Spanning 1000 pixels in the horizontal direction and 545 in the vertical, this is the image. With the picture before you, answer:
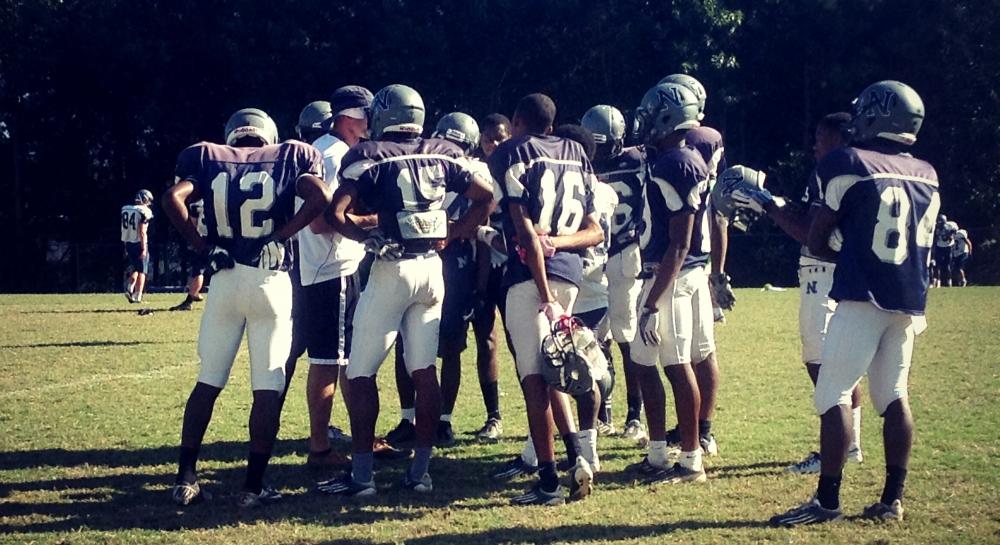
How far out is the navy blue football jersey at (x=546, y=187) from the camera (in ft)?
23.8

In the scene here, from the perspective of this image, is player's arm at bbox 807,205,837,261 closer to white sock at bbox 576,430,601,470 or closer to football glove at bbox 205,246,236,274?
white sock at bbox 576,430,601,470

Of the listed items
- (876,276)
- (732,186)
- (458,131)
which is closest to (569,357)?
(732,186)

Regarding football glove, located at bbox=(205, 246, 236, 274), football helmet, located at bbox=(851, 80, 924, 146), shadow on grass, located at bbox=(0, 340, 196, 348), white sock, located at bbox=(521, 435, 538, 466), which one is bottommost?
white sock, located at bbox=(521, 435, 538, 466)

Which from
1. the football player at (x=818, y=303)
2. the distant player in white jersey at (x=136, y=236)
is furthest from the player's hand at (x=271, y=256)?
the distant player in white jersey at (x=136, y=236)

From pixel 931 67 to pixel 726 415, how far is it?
32389 mm

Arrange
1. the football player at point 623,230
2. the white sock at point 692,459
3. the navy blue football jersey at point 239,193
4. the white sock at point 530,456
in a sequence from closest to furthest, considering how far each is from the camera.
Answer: the navy blue football jersey at point 239,193
the white sock at point 692,459
the white sock at point 530,456
the football player at point 623,230

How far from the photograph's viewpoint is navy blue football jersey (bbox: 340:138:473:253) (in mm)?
7285

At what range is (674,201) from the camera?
750 cm

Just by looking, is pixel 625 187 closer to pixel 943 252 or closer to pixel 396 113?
pixel 396 113

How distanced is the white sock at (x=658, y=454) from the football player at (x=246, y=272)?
7.95 ft

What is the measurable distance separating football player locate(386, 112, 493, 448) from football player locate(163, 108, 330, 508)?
1.95 meters

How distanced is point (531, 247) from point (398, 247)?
80 cm

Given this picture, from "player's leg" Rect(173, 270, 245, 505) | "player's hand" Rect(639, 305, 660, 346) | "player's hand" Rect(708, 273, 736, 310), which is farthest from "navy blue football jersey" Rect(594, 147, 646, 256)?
"player's leg" Rect(173, 270, 245, 505)

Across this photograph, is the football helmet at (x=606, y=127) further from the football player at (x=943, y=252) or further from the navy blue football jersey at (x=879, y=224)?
the football player at (x=943, y=252)
